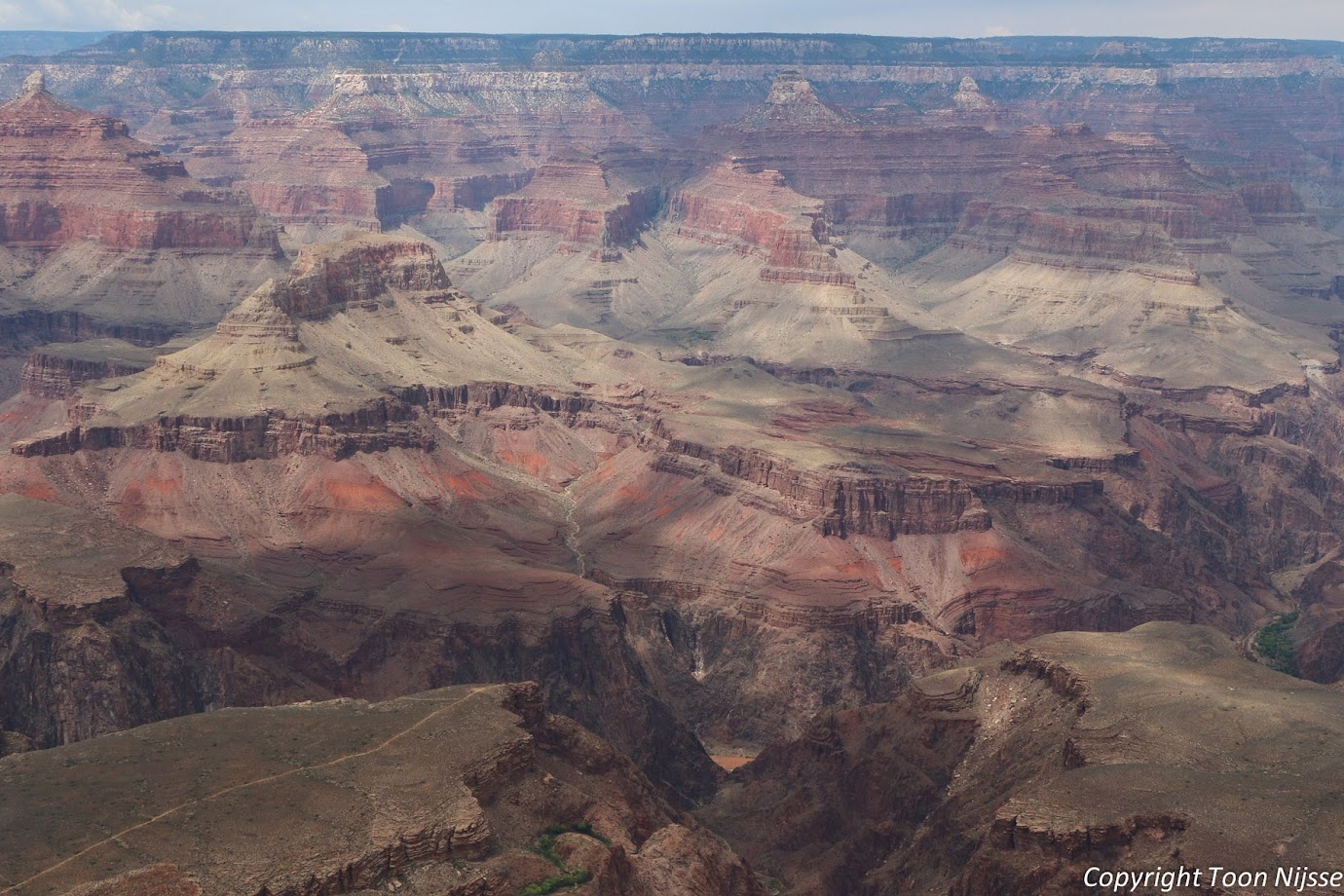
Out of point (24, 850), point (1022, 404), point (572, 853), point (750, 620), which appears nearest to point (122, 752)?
point (24, 850)

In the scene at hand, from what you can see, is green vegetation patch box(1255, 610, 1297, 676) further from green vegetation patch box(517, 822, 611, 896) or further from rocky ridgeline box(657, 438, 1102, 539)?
green vegetation patch box(517, 822, 611, 896)

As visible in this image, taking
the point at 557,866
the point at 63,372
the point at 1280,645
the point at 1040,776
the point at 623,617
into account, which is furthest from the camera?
the point at 63,372

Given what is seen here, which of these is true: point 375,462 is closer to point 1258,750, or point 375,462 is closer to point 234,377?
point 234,377

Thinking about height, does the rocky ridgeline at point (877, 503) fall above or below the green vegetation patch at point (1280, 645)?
above

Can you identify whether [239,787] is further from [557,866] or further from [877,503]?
[877,503]

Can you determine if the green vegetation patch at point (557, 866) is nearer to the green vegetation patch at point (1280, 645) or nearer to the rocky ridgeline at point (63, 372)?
the green vegetation patch at point (1280, 645)

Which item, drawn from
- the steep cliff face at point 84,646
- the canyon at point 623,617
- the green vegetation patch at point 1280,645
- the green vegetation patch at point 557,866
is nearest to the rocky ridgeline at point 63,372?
the canyon at point 623,617

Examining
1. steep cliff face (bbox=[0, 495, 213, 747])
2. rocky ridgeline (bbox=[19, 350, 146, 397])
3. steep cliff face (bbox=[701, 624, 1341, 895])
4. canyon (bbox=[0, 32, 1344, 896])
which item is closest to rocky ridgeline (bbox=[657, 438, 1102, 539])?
canyon (bbox=[0, 32, 1344, 896])

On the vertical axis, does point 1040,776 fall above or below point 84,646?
above

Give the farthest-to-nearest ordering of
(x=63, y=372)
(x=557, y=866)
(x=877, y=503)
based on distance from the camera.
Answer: (x=63, y=372)
(x=877, y=503)
(x=557, y=866)

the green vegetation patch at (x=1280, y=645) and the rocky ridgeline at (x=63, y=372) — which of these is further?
the rocky ridgeline at (x=63, y=372)

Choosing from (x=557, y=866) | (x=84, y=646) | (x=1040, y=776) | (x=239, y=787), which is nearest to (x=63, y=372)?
(x=84, y=646)

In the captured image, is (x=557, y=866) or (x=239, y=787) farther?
(x=557, y=866)
